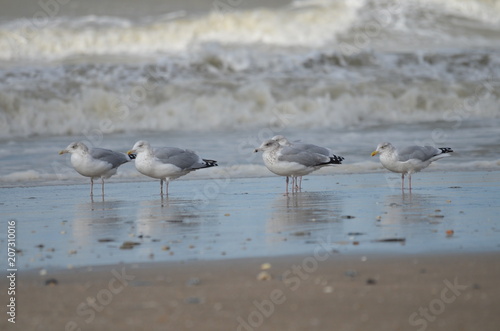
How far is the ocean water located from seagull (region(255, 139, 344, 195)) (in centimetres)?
147

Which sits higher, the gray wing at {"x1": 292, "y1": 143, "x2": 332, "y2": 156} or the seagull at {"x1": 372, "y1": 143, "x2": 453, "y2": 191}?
the gray wing at {"x1": 292, "y1": 143, "x2": 332, "y2": 156}

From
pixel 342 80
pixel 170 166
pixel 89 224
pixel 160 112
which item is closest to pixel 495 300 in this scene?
pixel 89 224

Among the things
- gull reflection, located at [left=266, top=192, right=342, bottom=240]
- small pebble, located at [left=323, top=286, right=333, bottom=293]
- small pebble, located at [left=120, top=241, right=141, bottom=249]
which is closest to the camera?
small pebble, located at [left=323, top=286, right=333, bottom=293]

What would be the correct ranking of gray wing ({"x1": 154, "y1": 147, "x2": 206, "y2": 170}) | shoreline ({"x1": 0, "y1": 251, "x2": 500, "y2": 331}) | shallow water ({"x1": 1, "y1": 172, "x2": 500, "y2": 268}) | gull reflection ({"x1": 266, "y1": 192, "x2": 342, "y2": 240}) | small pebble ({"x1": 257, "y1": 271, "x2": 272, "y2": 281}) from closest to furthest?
shoreline ({"x1": 0, "y1": 251, "x2": 500, "y2": 331})
small pebble ({"x1": 257, "y1": 271, "x2": 272, "y2": 281})
shallow water ({"x1": 1, "y1": 172, "x2": 500, "y2": 268})
gull reflection ({"x1": 266, "y1": 192, "x2": 342, "y2": 240})
gray wing ({"x1": 154, "y1": 147, "x2": 206, "y2": 170})

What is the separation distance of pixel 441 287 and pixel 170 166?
603 cm

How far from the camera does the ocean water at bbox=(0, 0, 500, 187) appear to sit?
14898 mm

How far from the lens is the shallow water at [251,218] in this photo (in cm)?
637

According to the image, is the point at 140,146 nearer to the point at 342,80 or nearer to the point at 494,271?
the point at 494,271

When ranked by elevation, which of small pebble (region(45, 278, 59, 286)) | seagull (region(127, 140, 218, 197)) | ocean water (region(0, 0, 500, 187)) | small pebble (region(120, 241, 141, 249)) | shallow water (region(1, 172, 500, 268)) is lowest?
small pebble (region(45, 278, 59, 286))

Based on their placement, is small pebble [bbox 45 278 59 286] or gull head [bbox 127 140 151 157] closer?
small pebble [bbox 45 278 59 286]

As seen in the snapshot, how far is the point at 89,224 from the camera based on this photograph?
7.93m

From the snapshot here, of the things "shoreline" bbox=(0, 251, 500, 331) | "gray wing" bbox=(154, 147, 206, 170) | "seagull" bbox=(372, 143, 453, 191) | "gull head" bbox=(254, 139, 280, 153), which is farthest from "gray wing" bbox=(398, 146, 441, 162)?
"shoreline" bbox=(0, 251, 500, 331)

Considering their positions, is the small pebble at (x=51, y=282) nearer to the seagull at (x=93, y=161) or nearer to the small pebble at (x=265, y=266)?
the small pebble at (x=265, y=266)

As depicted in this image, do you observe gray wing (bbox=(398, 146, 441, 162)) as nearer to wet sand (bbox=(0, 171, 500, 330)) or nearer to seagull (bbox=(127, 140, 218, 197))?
wet sand (bbox=(0, 171, 500, 330))
